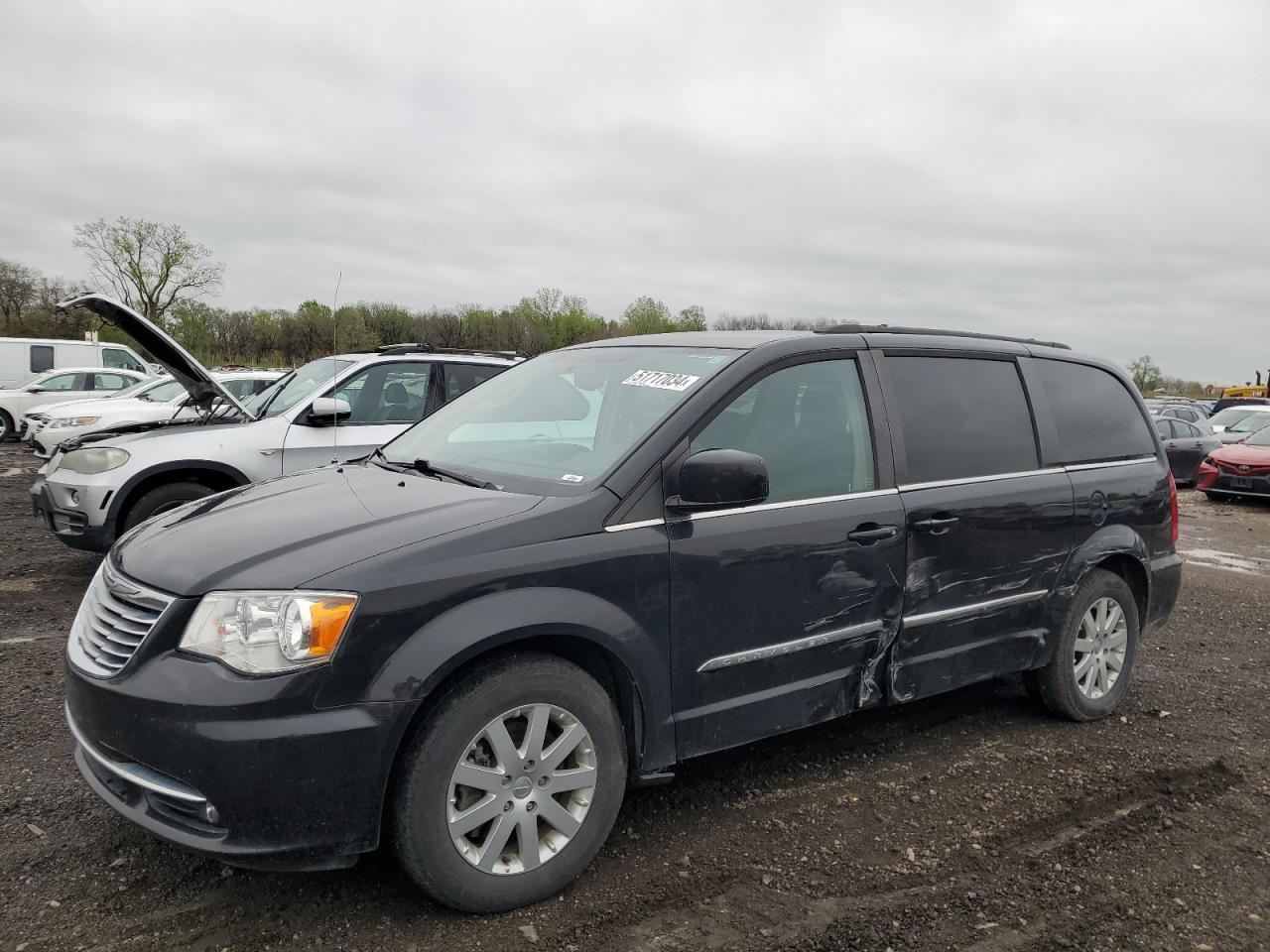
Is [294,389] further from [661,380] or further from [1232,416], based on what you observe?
[1232,416]

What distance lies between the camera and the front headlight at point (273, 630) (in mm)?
2475

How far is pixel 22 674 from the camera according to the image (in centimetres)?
→ 475

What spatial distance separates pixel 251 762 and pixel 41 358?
23.2m

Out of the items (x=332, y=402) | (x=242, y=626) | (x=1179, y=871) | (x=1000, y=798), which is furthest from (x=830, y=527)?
(x=332, y=402)

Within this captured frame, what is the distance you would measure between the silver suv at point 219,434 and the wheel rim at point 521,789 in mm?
3666

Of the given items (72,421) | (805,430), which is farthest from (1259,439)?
(72,421)

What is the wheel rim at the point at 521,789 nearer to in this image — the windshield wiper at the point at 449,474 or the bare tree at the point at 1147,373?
the windshield wiper at the point at 449,474

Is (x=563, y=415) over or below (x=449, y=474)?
over

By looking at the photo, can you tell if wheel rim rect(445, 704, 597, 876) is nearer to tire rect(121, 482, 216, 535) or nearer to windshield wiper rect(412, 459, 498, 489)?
windshield wiper rect(412, 459, 498, 489)

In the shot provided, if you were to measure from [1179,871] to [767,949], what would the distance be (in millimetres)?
1545

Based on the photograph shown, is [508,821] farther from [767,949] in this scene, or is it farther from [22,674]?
[22,674]

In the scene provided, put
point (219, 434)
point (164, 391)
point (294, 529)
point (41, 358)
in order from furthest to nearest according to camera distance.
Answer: point (41, 358)
point (164, 391)
point (219, 434)
point (294, 529)

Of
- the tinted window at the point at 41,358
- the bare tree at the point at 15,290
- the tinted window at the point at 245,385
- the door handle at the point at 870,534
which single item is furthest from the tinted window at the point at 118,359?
the bare tree at the point at 15,290

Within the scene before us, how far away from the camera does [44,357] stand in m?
21.5
